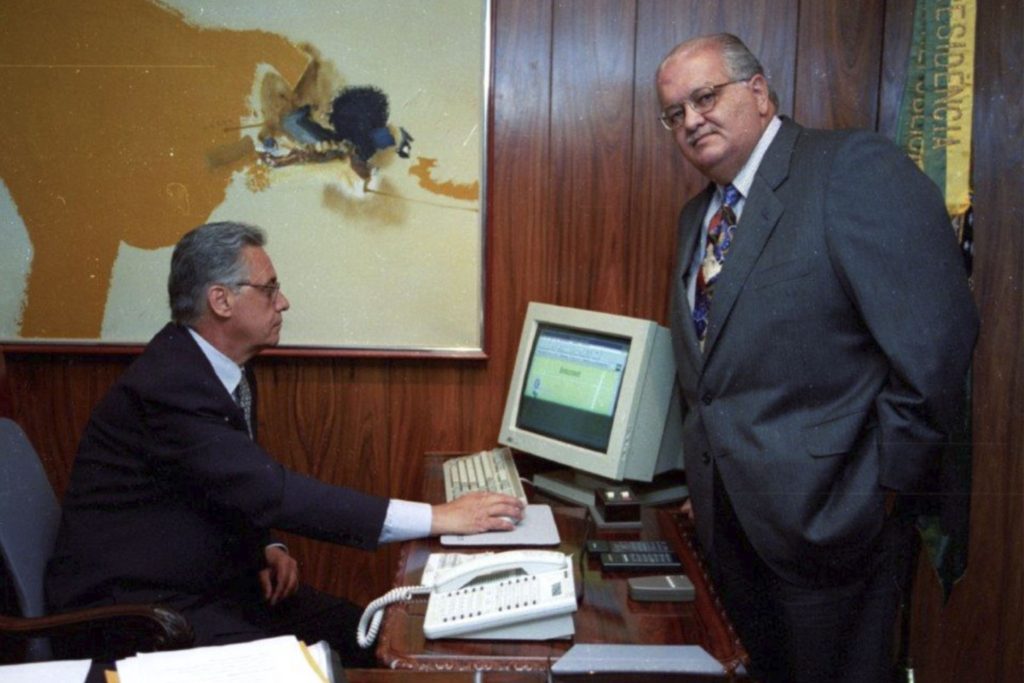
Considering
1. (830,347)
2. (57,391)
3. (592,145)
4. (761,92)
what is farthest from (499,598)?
(57,391)

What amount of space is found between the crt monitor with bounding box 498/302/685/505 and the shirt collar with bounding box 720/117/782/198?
0.36 m

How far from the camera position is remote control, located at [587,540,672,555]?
169 centimetres

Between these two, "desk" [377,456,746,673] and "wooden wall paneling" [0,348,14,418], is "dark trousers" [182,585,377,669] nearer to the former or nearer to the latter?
"desk" [377,456,746,673]

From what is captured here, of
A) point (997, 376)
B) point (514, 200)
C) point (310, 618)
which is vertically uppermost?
point (514, 200)

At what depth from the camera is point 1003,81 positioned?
1687 mm

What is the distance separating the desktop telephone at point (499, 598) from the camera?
4.42 ft

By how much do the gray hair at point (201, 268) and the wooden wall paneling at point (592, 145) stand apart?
3.01ft

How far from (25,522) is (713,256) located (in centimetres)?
148

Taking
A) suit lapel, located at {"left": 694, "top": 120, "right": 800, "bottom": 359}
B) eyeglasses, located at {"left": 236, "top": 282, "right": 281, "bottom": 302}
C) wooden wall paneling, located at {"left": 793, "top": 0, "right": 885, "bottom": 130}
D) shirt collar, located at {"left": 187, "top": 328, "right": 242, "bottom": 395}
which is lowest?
shirt collar, located at {"left": 187, "top": 328, "right": 242, "bottom": 395}

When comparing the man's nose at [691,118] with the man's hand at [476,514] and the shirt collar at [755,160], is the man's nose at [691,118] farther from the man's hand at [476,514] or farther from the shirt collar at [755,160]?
the man's hand at [476,514]

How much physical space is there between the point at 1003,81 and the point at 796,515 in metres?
0.89

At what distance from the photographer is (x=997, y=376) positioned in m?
1.82

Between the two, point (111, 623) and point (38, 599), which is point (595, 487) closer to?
point (111, 623)

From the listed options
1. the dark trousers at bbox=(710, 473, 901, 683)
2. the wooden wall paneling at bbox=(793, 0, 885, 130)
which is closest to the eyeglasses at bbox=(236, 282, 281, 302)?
the dark trousers at bbox=(710, 473, 901, 683)
